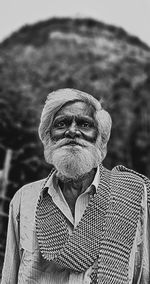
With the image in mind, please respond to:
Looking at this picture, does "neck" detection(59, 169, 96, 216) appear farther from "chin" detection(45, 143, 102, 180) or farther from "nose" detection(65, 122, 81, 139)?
"nose" detection(65, 122, 81, 139)

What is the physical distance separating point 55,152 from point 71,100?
28cm

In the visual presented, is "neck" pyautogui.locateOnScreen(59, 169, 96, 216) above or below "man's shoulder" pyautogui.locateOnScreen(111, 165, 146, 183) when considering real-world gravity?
below

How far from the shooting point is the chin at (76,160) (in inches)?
128

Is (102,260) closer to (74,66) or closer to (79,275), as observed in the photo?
(79,275)

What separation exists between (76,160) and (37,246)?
47cm

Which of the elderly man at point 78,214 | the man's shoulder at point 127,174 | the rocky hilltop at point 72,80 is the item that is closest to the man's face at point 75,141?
the elderly man at point 78,214

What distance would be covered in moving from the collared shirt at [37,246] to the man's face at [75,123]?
206mm

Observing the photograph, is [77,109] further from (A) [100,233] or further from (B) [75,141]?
(A) [100,233]

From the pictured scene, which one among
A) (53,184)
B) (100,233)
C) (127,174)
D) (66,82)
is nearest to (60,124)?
(53,184)

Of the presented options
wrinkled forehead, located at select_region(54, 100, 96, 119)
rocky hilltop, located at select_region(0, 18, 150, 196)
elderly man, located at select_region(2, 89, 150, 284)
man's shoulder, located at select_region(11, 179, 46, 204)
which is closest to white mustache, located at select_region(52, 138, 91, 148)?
elderly man, located at select_region(2, 89, 150, 284)

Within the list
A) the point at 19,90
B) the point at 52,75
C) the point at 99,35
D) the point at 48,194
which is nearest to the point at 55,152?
the point at 48,194

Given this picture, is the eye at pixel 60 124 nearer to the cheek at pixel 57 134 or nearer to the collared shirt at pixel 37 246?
the cheek at pixel 57 134

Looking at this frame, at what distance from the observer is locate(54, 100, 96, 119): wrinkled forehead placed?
131 inches

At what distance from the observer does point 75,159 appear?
3.28 meters
